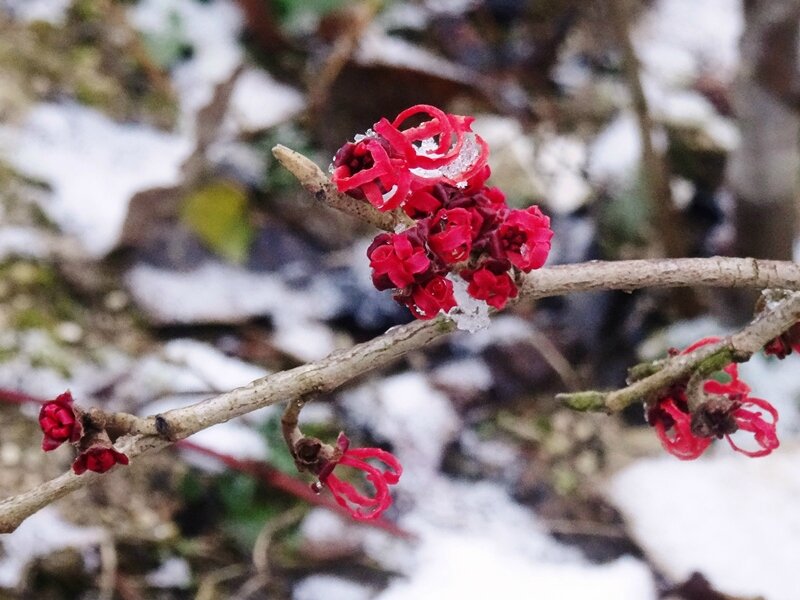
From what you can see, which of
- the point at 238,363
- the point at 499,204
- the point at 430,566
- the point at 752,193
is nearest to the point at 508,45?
the point at 752,193

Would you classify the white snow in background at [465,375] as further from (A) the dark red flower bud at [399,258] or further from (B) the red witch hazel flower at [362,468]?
(A) the dark red flower bud at [399,258]

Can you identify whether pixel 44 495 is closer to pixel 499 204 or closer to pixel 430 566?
pixel 499 204

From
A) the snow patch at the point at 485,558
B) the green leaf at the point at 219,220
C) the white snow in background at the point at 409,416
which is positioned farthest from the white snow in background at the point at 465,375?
the green leaf at the point at 219,220

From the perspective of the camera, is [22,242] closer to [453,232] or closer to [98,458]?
[98,458]

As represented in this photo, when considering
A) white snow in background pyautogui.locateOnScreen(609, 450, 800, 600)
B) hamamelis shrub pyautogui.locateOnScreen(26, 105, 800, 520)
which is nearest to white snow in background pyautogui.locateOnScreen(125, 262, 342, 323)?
white snow in background pyautogui.locateOnScreen(609, 450, 800, 600)

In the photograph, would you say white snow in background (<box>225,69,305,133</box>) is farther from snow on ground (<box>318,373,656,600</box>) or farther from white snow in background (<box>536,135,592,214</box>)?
snow on ground (<box>318,373,656,600</box>)

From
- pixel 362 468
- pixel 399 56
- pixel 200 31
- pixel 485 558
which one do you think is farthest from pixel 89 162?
pixel 362 468
